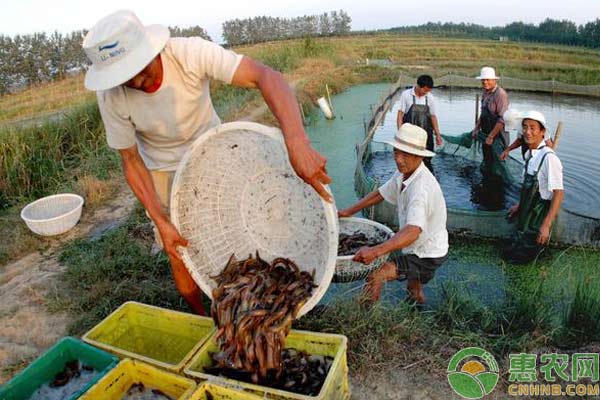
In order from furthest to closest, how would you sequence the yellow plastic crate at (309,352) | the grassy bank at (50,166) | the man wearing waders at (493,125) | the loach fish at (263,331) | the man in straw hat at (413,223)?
the man wearing waders at (493,125) < the grassy bank at (50,166) < the man in straw hat at (413,223) < the loach fish at (263,331) < the yellow plastic crate at (309,352)

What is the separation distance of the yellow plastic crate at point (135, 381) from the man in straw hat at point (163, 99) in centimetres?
74

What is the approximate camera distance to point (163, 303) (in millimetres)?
3953

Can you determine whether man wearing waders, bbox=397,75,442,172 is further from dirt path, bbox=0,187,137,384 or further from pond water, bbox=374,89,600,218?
dirt path, bbox=0,187,137,384

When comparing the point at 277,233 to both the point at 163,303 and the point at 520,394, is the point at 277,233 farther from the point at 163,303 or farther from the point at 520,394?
the point at 520,394

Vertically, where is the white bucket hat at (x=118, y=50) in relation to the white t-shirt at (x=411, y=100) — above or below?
above

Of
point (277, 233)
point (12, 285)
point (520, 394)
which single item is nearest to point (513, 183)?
point (520, 394)

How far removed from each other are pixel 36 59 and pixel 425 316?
4111cm

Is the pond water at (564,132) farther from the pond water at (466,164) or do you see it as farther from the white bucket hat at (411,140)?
the white bucket hat at (411,140)

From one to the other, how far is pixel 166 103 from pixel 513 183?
591 cm

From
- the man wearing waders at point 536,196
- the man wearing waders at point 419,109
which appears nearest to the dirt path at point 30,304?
the man wearing waders at point 536,196

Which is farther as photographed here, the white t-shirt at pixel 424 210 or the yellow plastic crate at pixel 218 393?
the white t-shirt at pixel 424 210

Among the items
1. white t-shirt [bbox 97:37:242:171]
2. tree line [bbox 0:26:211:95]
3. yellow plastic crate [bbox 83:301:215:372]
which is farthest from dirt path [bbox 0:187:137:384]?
tree line [bbox 0:26:211:95]

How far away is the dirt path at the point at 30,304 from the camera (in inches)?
137

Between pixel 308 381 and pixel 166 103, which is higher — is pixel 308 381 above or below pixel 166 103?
below
